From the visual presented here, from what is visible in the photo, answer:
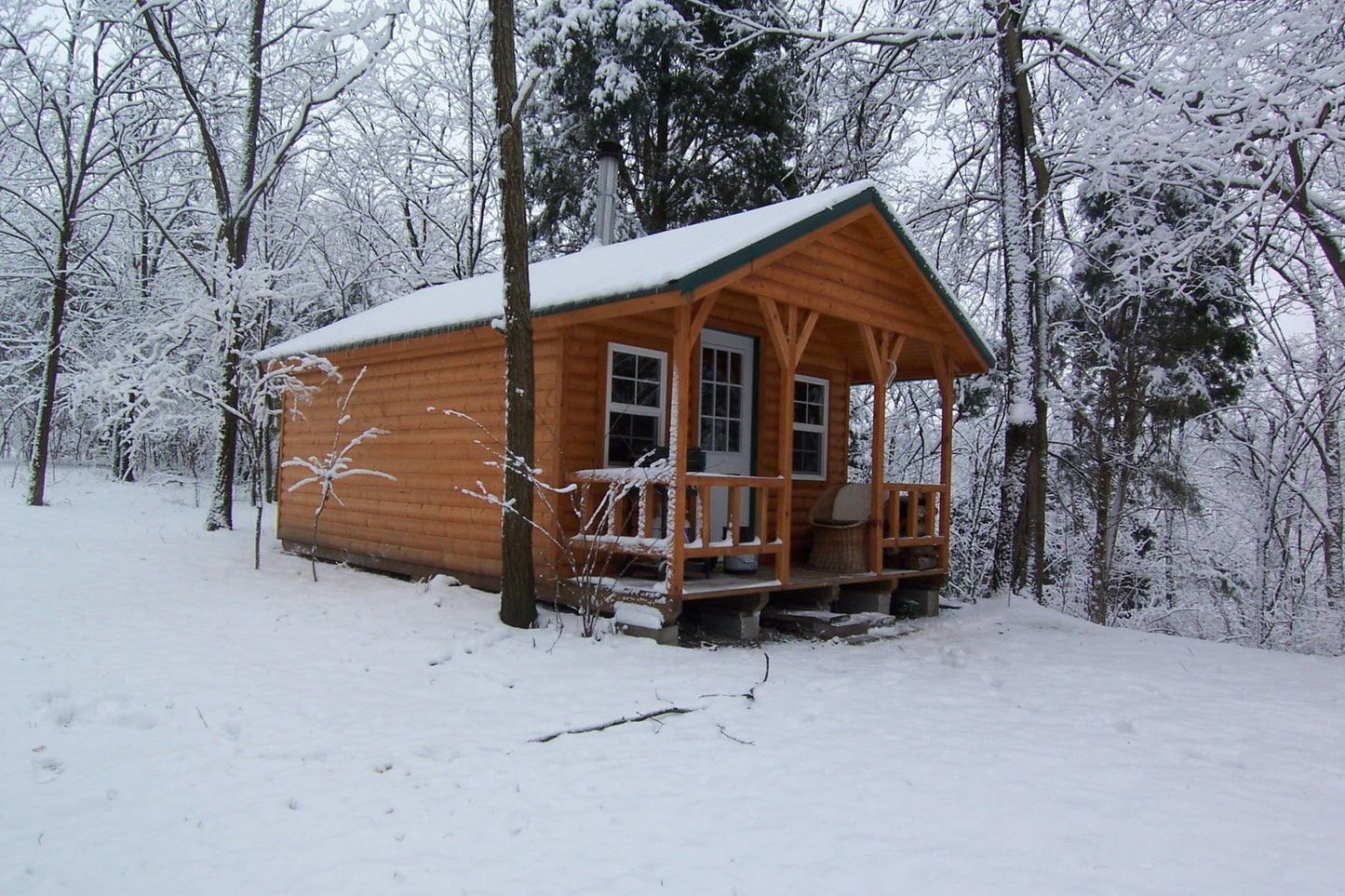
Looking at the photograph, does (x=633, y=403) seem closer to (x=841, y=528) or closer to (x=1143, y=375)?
(x=841, y=528)

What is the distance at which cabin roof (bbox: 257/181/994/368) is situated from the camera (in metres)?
6.27

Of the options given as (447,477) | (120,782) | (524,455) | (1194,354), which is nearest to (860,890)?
(120,782)

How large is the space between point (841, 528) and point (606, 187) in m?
5.23

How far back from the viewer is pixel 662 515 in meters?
7.80

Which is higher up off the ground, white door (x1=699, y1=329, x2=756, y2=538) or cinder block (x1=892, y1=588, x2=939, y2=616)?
white door (x1=699, y1=329, x2=756, y2=538)

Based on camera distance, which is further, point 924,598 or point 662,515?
point 924,598

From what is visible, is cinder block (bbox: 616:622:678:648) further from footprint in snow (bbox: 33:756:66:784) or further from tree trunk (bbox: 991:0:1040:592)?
tree trunk (bbox: 991:0:1040:592)

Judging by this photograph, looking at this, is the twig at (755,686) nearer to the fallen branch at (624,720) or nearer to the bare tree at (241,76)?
the fallen branch at (624,720)

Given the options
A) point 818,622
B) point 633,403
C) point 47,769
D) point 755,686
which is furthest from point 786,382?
point 47,769

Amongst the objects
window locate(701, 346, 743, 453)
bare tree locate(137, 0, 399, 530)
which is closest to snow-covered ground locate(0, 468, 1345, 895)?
window locate(701, 346, 743, 453)

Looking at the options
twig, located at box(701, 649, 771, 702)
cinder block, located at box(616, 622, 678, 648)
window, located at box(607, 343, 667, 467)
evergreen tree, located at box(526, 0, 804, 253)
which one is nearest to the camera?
twig, located at box(701, 649, 771, 702)

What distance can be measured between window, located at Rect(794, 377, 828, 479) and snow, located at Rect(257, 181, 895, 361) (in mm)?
2343

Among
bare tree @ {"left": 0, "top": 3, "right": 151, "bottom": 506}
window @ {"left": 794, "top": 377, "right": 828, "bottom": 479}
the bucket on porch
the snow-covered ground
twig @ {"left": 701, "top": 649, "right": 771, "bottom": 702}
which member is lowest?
the snow-covered ground

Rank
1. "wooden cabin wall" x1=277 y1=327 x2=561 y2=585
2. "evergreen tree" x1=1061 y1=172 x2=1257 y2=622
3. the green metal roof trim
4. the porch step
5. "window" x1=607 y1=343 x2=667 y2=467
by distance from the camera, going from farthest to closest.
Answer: "evergreen tree" x1=1061 y1=172 x2=1257 y2=622 < "wooden cabin wall" x1=277 y1=327 x2=561 y2=585 < "window" x1=607 y1=343 x2=667 y2=467 < the porch step < the green metal roof trim
